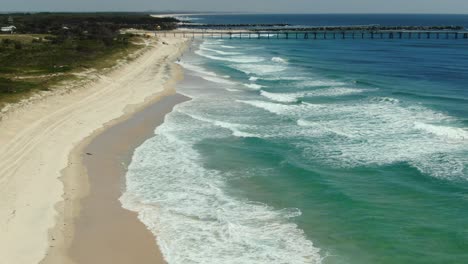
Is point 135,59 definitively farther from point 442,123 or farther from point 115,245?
point 115,245

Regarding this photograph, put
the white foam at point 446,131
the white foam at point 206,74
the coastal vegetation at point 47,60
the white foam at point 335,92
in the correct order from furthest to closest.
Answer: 1. the white foam at point 206,74
2. the white foam at point 335,92
3. the coastal vegetation at point 47,60
4. the white foam at point 446,131

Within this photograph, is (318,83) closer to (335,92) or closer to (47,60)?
(335,92)

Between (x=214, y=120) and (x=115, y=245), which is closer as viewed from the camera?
(x=115, y=245)

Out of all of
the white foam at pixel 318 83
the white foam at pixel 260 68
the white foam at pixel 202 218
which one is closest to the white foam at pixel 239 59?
the white foam at pixel 260 68

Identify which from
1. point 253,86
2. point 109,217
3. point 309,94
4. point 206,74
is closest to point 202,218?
point 109,217

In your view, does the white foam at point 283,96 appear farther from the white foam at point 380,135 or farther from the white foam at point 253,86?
the white foam at point 253,86

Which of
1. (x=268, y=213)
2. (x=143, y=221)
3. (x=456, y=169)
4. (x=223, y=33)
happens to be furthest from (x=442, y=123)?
(x=223, y=33)
